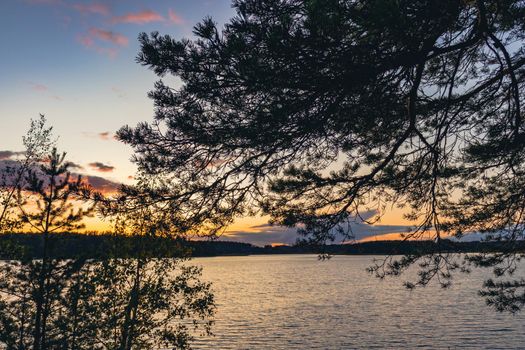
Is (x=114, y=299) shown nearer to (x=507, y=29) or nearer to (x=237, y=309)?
(x=507, y=29)

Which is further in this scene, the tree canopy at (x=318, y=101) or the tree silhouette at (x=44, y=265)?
the tree silhouette at (x=44, y=265)

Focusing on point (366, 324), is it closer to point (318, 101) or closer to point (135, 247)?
point (135, 247)

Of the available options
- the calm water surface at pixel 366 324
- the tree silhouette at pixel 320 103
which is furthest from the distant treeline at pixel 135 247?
the calm water surface at pixel 366 324

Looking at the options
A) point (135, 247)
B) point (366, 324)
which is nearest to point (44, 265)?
point (135, 247)

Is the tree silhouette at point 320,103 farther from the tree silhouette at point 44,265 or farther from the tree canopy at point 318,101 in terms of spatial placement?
the tree silhouette at point 44,265

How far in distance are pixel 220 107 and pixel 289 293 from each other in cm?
7471

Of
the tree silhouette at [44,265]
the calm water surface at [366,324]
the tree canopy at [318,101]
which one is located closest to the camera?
the tree canopy at [318,101]

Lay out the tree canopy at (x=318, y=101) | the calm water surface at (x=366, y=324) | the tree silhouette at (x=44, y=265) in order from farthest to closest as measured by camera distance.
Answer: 1. the calm water surface at (x=366, y=324)
2. the tree silhouette at (x=44, y=265)
3. the tree canopy at (x=318, y=101)

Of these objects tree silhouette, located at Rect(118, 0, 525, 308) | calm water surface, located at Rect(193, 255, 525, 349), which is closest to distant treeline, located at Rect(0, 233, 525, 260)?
tree silhouette, located at Rect(118, 0, 525, 308)

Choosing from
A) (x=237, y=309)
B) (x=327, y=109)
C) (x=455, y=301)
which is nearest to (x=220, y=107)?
(x=327, y=109)

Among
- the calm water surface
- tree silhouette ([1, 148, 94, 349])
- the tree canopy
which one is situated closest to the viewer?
the tree canopy

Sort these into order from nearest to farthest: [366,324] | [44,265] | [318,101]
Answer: [318,101] → [44,265] → [366,324]

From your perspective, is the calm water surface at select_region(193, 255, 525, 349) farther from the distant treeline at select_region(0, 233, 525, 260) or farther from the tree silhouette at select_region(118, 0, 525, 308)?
the tree silhouette at select_region(118, 0, 525, 308)

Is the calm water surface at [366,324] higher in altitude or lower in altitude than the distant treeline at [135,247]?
lower
